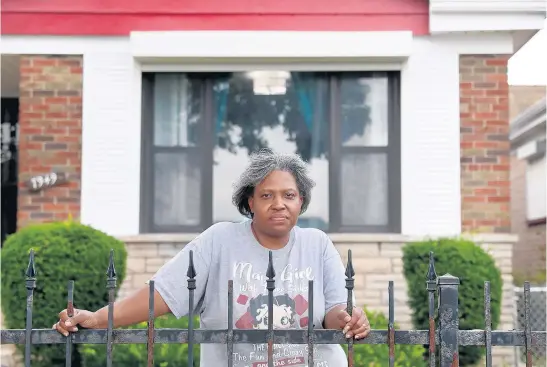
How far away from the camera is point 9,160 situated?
1100 centimetres

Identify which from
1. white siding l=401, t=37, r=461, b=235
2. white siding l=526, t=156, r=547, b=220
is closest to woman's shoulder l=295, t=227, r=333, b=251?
white siding l=401, t=37, r=461, b=235

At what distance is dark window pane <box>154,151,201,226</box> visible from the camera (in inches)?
330

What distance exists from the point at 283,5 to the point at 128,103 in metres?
1.90

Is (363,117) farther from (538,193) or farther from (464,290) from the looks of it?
(538,193)

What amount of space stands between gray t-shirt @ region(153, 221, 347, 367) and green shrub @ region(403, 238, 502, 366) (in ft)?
14.2

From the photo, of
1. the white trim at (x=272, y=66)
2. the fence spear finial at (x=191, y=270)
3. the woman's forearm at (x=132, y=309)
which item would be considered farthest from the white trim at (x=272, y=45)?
the fence spear finial at (x=191, y=270)

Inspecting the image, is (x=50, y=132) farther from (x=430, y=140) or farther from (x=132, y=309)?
(x=132, y=309)

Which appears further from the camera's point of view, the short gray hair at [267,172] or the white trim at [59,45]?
the white trim at [59,45]

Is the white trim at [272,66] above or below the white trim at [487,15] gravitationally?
below

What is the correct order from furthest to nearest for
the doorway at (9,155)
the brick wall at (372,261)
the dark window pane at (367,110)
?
the doorway at (9,155), the dark window pane at (367,110), the brick wall at (372,261)

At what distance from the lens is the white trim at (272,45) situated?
806 cm

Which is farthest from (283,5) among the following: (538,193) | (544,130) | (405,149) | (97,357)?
(538,193)

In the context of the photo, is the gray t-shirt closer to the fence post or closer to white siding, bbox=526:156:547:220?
the fence post

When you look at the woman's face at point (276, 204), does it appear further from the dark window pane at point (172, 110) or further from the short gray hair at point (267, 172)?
the dark window pane at point (172, 110)
